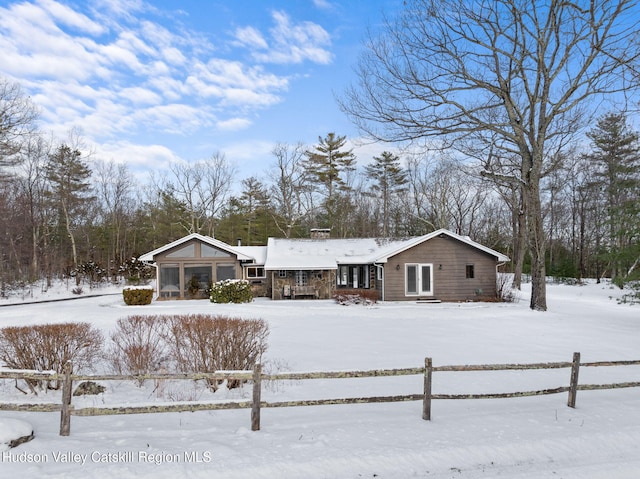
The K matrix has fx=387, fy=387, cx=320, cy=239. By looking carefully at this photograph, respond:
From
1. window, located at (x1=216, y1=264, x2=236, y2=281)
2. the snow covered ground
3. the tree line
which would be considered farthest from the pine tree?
the snow covered ground

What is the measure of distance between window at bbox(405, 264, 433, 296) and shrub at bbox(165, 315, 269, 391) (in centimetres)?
1502

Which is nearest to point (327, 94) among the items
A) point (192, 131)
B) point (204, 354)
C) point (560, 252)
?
point (192, 131)

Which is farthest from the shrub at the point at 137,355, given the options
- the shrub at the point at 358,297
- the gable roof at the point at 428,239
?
the gable roof at the point at 428,239

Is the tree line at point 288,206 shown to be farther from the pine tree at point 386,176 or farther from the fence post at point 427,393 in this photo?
the fence post at point 427,393

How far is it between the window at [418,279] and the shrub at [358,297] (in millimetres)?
1863

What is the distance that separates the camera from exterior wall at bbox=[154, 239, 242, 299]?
21.6 metres

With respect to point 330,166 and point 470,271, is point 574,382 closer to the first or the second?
point 470,271

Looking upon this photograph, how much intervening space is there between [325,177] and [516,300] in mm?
22524

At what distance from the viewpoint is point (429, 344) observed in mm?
10961

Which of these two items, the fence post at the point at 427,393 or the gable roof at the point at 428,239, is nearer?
the fence post at the point at 427,393

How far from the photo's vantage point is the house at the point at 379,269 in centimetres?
2123

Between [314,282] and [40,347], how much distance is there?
1609 cm

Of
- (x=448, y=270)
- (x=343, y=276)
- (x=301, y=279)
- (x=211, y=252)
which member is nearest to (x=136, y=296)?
(x=211, y=252)

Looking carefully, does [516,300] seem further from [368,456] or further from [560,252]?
[560,252]
